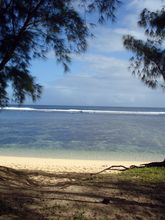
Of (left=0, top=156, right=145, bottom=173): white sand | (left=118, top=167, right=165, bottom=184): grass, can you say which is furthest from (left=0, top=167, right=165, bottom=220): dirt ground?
(left=0, top=156, right=145, bottom=173): white sand

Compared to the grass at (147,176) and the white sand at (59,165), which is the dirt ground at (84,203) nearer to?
the grass at (147,176)

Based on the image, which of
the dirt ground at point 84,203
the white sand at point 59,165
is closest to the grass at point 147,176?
the dirt ground at point 84,203

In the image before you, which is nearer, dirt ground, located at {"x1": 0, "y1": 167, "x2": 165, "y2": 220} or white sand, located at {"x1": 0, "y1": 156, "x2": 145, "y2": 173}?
dirt ground, located at {"x1": 0, "y1": 167, "x2": 165, "y2": 220}

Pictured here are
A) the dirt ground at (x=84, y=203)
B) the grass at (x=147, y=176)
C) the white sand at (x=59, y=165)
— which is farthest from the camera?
the white sand at (x=59, y=165)

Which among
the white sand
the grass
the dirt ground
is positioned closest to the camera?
the dirt ground

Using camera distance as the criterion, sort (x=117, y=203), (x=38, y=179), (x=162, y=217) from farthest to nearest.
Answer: (x=38, y=179) → (x=117, y=203) → (x=162, y=217)

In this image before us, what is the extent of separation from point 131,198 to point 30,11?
4642mm

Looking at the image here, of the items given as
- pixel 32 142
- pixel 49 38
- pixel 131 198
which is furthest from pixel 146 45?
pixel 32 142

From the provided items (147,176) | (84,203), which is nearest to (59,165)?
(147,176)

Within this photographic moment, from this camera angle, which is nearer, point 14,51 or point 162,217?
point 162,217

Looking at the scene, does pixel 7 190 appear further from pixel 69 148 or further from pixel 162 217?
pixel 69 148

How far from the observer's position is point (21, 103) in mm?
9625

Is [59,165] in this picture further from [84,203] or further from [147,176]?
[84,203]

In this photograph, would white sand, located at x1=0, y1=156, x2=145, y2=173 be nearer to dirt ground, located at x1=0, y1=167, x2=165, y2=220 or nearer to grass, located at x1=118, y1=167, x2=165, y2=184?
grass, located at x1=118, y1=167, x2=165, y2=184
